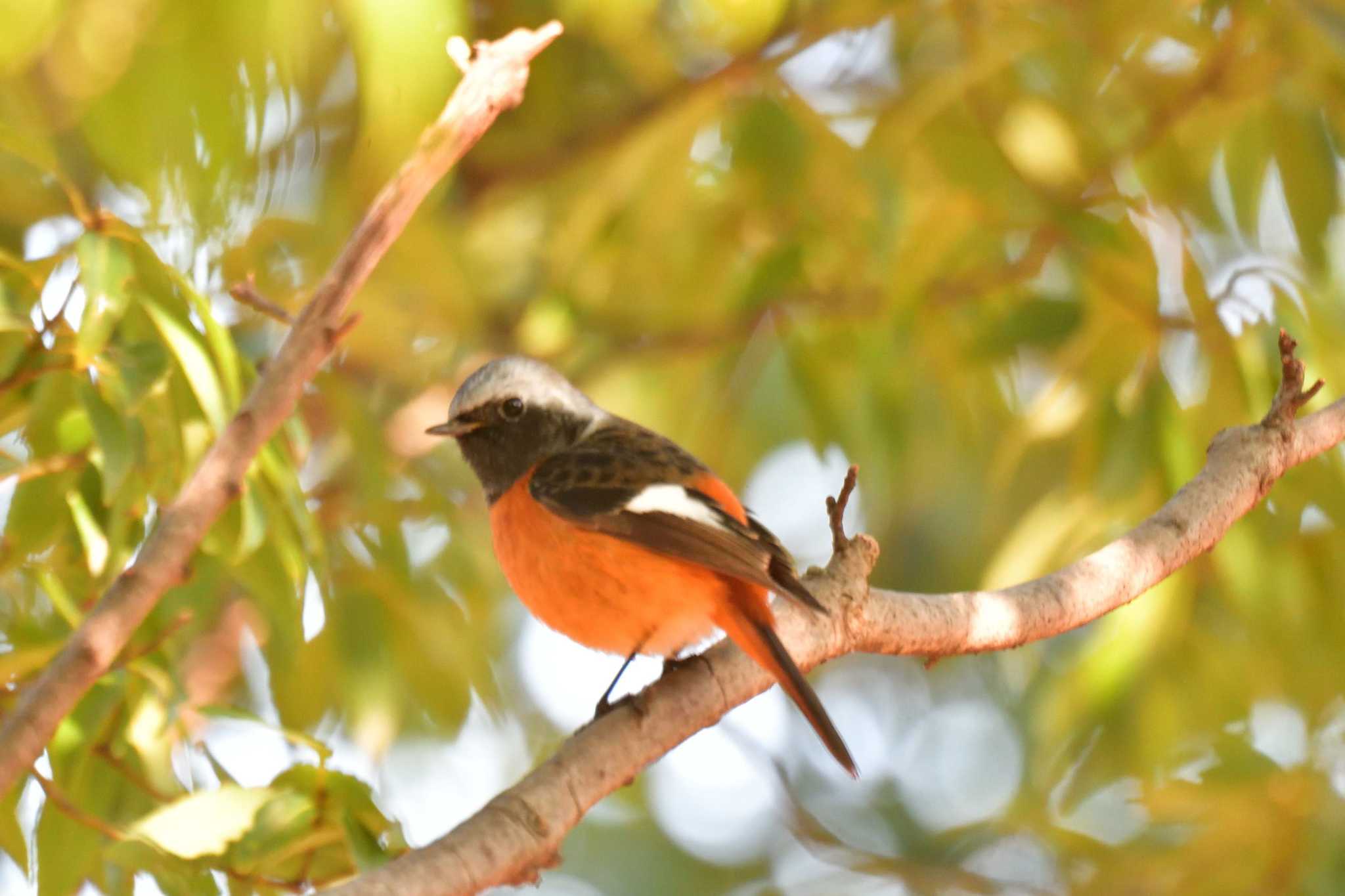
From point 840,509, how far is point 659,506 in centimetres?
48

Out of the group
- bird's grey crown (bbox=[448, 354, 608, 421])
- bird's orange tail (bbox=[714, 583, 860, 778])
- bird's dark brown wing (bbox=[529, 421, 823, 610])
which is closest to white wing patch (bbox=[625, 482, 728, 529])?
bird's dark brown wing (bbox=[529, 421, 823, 610])

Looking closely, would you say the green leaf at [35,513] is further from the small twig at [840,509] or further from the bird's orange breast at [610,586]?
the small twig at [840,509]

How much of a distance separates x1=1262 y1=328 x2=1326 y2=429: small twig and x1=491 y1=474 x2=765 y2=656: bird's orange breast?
1.06 metres

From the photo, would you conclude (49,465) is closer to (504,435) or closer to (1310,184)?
(504,435)

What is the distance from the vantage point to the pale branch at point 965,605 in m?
2.40

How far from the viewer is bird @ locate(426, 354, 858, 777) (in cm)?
259

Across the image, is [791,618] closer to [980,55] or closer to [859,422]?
[859,422]

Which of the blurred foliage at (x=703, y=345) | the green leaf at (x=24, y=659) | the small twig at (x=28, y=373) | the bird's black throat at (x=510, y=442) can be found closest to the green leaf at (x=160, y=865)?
the blurred foliage at (x=703, y=345)

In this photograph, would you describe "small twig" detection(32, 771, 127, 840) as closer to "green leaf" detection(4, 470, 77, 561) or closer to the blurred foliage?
the blurred foliage

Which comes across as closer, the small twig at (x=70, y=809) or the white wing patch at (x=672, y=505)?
the small twig at (x=70, y=809)

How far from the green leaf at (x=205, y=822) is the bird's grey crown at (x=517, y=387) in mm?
1453

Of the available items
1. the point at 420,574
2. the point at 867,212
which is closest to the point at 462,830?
the point at 420,574

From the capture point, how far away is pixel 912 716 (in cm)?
754

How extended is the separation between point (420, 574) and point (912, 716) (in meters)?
4.43
